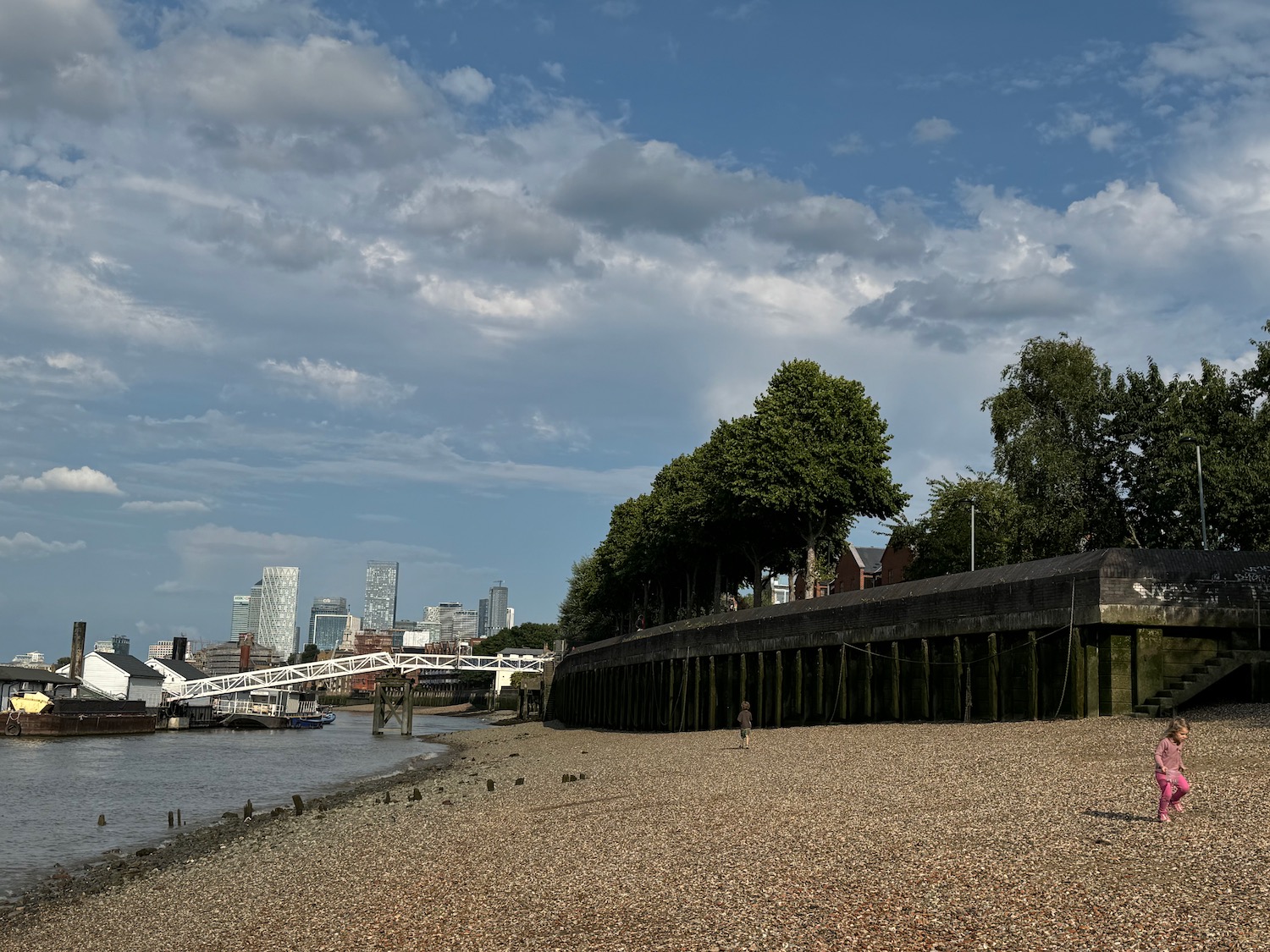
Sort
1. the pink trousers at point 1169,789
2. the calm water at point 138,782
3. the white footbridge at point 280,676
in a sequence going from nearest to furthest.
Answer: the pink trousers at point 1169,789
the calm water at point 138,782
the white footbridge at point 280,676

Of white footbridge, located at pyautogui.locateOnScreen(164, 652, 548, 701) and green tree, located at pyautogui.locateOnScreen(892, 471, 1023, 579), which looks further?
white footbridge, located at pyautogui.locateOnScreen(164, 652, 548, 701)

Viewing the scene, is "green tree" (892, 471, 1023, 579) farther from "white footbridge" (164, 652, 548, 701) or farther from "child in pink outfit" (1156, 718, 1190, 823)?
"white footbridge" (164, 652, 548, 701)

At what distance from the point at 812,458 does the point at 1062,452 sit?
17311 mm

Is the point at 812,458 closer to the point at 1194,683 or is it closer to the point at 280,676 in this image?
the point at 1194,683

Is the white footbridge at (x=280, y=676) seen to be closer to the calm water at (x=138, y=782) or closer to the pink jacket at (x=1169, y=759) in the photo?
the calm water at (x=138, y=782)

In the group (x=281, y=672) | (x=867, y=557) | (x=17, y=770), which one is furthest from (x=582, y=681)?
(x=281, y=672)

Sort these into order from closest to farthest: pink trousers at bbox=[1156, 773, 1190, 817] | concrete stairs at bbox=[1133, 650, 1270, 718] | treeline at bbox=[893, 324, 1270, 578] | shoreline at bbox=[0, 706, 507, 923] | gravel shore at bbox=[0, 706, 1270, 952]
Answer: gravel shore at bbox=[0, 706, 1270, 952] < pink trousers at bbox=[1156, 773, 1190, 817] < shoreline at bbox=[0, 706, 507, 923] < concrete stairs at bbox=[1133, 650, 1270, 718] < treeline at bbox=[893, 324, 1270, 578]

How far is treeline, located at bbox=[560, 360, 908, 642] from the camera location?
68.4 meters

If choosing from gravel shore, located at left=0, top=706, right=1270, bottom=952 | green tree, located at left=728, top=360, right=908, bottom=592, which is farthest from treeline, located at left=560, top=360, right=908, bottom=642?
gravel shore, located at left=0, top=706, right=1270, bottom=952

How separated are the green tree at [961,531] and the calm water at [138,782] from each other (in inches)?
1501

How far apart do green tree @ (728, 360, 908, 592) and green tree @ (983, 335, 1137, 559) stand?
9831 mm

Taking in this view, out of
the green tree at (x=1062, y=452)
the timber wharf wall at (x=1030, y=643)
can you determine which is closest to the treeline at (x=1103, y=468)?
the green tree at (x=1062, y=452)

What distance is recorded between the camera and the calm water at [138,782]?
98.8 feet

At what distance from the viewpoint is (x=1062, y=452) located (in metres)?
72.4
